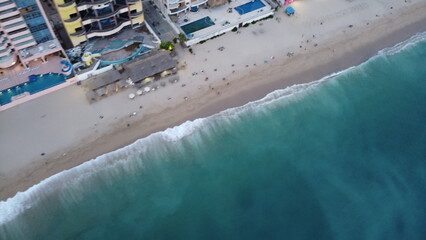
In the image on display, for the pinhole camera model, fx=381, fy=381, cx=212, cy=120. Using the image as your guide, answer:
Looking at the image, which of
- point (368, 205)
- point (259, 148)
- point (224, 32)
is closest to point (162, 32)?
point (224, 32)

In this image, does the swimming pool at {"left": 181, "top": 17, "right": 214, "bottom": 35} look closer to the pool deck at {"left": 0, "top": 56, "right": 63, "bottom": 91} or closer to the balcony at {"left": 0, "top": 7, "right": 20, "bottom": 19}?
the pool deck at {"left": 0, "top": 56, "right": 63, "bottom": 91}

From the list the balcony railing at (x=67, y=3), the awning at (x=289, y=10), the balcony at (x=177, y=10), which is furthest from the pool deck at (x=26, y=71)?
the awning at (x=289, y=10)

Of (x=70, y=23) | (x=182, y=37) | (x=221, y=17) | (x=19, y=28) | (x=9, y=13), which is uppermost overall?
(x=9, y=13)

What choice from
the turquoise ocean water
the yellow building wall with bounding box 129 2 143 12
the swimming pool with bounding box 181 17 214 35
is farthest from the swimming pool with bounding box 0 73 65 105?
the swimming pool with bounding box 181 17 214 35

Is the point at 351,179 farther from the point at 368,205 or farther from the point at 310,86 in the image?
the point at 310,86

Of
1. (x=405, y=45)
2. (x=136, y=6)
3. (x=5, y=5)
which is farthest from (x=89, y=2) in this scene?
(x=405, y=45)

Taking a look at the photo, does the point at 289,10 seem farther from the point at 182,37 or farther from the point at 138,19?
the point at 138,19
